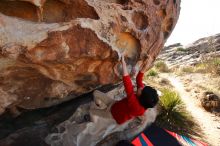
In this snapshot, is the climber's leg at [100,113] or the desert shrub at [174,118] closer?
the climber's leg at [100,113]

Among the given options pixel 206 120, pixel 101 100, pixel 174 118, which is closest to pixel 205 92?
pixel 206 120

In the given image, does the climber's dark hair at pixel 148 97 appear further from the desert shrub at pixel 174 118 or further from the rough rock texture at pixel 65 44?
the desert shrub at pixel 174 118

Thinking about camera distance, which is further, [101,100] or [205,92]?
[205,92]

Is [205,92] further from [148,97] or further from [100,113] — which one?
[148,97]

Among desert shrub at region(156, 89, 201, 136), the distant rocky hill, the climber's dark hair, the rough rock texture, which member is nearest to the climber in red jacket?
the climber's dark hair

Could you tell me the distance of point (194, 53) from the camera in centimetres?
3231

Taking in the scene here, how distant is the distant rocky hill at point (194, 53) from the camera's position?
28.1m

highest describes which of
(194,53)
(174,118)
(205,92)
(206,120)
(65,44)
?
(65,44)

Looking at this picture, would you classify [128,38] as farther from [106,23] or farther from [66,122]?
[66,122]

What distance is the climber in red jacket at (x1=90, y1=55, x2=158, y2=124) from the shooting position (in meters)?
5.00

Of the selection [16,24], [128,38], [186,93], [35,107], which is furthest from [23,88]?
[186,93]

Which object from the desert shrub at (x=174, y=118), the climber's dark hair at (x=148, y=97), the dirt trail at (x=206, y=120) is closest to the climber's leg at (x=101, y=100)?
the climber's dark hair at (x=148, y=97)

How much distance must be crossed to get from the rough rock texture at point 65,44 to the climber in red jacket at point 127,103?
330 mm

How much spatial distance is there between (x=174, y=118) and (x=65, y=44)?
642cm
